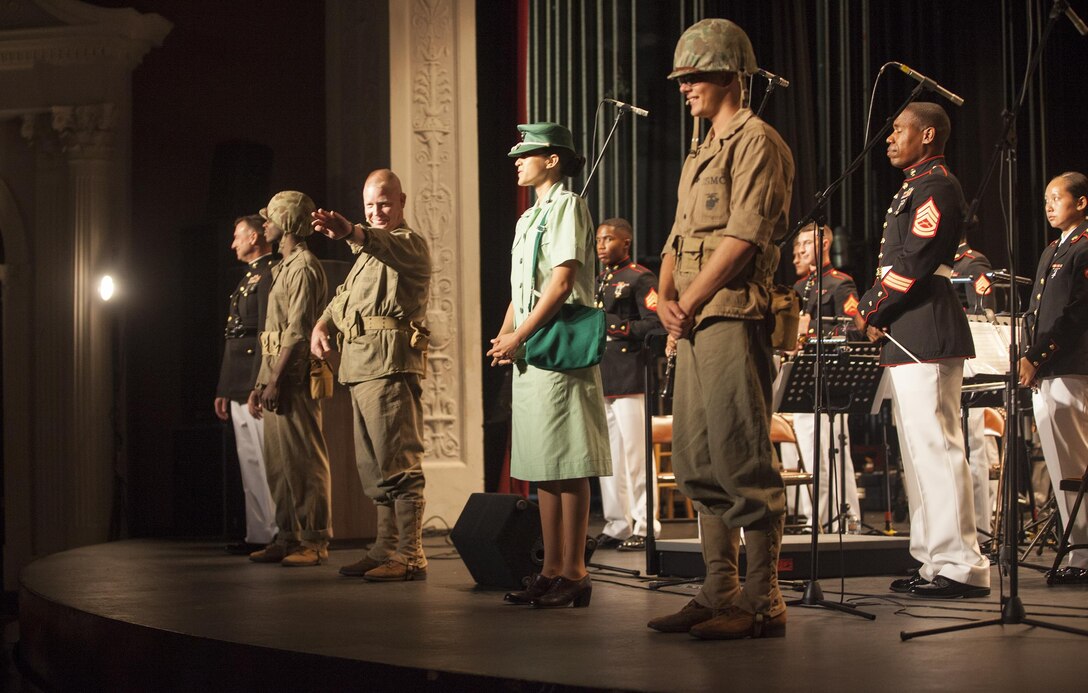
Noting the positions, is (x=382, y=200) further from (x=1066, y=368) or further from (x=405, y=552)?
(x=1066, y=368)

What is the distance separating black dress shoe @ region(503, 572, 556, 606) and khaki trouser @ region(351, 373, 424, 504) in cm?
94

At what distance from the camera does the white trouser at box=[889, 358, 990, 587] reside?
176 inches

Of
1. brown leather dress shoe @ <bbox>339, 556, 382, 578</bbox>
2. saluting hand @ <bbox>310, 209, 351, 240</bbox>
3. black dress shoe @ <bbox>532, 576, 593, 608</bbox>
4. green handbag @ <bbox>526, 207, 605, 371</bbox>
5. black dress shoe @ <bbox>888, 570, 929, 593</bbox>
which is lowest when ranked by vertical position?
brown leather dress shoe @ <bbox>339, 556, 382, 578</bbox>

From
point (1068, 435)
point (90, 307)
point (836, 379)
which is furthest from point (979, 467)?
point (90, 307)

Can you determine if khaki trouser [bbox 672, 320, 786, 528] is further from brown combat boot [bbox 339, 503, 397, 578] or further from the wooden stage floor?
brown combat boot [bbox 339, 503, 397, 578]

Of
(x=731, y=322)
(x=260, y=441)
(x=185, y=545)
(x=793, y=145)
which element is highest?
(x=793, y=145)

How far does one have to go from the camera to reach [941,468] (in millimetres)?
4504

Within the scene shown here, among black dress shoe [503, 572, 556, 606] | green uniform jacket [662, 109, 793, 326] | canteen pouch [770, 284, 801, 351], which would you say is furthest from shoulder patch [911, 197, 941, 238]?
black dress shoe [503, 572, 556, 606]

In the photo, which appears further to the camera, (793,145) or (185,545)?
(793,145)

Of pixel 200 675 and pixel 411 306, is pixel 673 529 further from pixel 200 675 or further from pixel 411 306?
pixel 200 675

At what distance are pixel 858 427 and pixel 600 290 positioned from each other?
348 cm

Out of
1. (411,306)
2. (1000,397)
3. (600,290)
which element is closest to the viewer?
(411,306)

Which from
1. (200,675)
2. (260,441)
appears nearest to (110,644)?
(200,675)

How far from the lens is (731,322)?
3568mm
